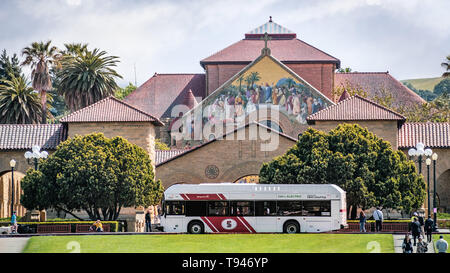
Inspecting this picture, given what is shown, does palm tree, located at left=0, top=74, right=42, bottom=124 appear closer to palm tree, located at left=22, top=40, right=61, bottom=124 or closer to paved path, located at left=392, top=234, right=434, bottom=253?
palm tree, located at left=22, top=40, right=61, bottom=124

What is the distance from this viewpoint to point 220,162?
69.8 metres

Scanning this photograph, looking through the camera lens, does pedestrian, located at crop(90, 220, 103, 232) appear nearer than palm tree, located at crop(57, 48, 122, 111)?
Yes

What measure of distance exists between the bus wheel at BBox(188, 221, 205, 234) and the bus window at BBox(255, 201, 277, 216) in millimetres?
→ 2999

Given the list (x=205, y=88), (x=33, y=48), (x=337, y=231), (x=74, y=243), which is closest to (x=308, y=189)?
(x=337, y=231)

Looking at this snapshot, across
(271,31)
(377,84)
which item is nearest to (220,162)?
(377,84)

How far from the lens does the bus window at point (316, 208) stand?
46.3 m

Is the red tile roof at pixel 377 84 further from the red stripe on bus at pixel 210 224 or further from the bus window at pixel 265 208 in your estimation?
the red stripe on bus at pixel 210 224

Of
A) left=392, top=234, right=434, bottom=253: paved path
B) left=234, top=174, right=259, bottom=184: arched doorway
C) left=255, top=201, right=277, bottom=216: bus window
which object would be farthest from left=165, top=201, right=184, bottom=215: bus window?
left=234, top=174, right=259, bottom=184: arched doorway

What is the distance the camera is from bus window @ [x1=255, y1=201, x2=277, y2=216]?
46500mm

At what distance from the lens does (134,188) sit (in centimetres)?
5784

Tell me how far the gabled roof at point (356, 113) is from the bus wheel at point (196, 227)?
73.7 feet

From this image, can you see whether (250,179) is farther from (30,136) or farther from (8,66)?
(8,66)

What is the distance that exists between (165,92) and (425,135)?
48.4 m
